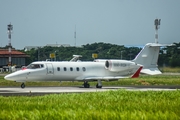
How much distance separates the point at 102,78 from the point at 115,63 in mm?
2307

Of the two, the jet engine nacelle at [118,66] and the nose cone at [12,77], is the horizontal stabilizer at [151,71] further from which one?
the nose cone at [12,77]

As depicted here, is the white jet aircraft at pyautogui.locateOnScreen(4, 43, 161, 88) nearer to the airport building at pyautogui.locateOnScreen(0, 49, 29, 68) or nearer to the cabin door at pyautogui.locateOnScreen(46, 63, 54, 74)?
the cabin door at pyautogui.locateOnScreen(46, 63, 54, 74)

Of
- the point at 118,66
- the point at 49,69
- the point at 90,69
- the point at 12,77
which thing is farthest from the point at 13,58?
the point at 12,77

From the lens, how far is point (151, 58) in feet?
177

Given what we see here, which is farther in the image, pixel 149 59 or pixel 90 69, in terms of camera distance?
pixel 149 59

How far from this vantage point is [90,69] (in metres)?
51.9

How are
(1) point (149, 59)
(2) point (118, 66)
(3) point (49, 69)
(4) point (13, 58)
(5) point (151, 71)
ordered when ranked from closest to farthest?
1. (3) point (49, 69)
2. (2) point (118, 66)
3. (5) point (151, 71)
4. (1) point (149, 59)
5. (4) point (13, 58)

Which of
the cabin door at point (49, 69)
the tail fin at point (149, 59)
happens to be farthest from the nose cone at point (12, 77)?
the tail fin at point (149, 59)

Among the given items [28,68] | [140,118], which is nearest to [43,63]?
[28,68]

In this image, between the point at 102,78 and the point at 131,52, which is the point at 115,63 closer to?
the point at 102,78

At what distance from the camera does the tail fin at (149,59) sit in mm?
53350

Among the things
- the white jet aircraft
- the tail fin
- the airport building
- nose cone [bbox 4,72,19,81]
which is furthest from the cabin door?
the airport building

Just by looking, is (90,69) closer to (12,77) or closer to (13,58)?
(12,77)

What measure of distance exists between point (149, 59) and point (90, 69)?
21.5 ft
